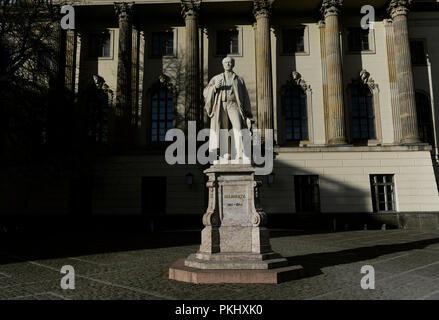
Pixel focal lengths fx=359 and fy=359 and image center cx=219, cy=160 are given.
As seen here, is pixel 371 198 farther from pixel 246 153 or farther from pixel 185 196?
pixel 246 153

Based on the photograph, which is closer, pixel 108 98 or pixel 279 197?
Result: pixel 279 197

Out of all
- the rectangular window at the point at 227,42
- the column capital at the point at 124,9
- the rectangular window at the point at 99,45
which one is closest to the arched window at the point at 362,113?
the rectangular window at the point at 227,42

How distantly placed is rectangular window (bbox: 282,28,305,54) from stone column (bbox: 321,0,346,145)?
1865 millimetres

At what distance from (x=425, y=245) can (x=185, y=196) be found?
42.4ft

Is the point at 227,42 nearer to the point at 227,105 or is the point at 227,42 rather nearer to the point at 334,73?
the point at 334,73

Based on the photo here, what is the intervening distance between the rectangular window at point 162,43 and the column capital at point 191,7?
84.1 inches

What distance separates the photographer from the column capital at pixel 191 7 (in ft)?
76.8

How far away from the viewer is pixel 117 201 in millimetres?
21641

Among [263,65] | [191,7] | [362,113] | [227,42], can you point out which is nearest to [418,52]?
[362,113]

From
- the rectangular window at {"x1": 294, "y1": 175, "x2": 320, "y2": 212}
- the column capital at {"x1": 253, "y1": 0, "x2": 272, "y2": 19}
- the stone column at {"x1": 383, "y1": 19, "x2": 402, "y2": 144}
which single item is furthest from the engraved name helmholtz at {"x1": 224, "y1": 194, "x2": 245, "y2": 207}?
the column capital at {"x1": 253, "y1": 0, "x2": 272, "y2": 19}

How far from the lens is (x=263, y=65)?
23.0 metres

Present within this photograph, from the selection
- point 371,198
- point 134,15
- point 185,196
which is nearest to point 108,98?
point 134,15

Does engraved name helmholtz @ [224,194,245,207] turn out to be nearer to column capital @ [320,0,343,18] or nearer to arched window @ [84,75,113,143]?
arched window @ [84,75,113,143]

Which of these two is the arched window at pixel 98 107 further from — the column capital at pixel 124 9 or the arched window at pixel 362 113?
the arched window at pixel 362 113
